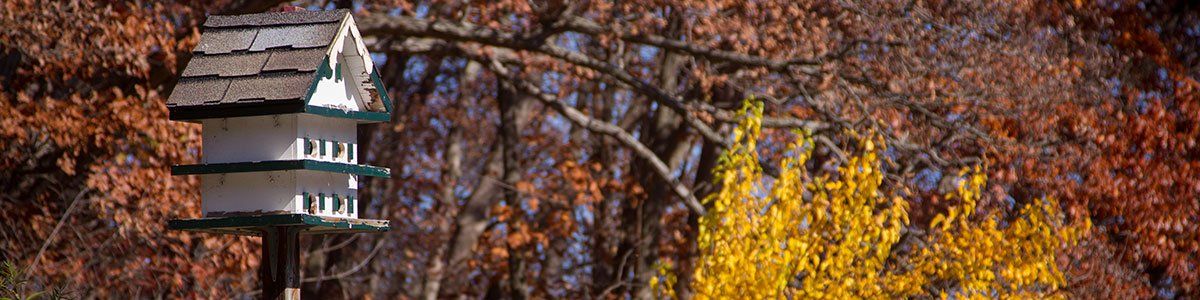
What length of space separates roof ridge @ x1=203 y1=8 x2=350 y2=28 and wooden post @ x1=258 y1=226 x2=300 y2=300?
77 cm

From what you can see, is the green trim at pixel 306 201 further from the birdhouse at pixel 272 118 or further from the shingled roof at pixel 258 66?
the shingled roof at pixel 258 66

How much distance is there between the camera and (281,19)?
5.64 metres

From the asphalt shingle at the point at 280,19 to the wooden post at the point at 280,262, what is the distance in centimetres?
77

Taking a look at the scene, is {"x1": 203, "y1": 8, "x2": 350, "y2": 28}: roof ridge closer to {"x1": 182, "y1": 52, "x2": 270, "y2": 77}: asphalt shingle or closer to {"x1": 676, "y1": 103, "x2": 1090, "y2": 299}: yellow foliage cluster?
{"x1": 182, "y1": 52, "x2": 270, "y2": 77}: asphalt shingle

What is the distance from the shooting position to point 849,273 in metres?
8.01

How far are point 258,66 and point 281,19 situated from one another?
274 millimetres

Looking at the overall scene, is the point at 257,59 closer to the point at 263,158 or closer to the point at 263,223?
the point at 263,158

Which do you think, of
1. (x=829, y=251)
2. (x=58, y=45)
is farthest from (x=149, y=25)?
(x=829, y=251)

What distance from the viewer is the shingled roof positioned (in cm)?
532

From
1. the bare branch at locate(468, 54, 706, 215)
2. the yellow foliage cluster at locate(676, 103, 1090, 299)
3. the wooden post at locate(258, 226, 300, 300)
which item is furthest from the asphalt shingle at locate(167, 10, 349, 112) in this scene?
the bare branch at locate(468, 54, 706, 215)

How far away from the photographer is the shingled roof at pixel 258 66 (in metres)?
5.32

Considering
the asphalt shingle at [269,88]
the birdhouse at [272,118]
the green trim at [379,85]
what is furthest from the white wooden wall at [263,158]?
the green trim at [379,85]

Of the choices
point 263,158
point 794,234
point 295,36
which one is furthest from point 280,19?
point 794,234

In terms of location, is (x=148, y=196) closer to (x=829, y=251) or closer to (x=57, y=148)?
(x=57, y=148)
